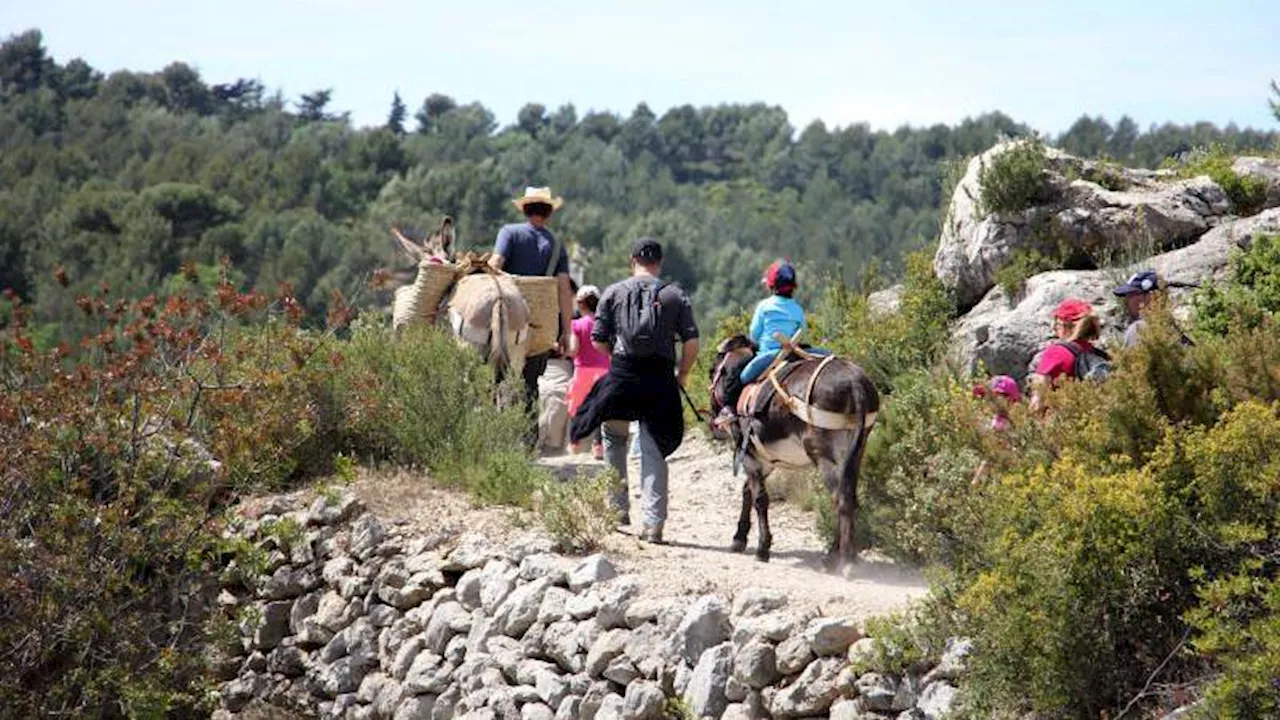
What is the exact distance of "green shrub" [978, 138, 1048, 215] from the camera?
15.0 m

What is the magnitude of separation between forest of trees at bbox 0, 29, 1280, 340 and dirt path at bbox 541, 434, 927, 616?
13.9 feet

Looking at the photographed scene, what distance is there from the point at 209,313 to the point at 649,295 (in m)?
3.77

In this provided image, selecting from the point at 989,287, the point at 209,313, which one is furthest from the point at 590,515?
the point at 989,287


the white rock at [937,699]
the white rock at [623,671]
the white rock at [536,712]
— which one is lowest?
the white rock at [536,712]

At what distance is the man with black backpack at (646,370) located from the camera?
1192 cm

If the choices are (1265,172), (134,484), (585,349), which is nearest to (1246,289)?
(1265,172)

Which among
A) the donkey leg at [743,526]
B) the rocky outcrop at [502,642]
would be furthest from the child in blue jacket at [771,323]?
the rocky outcrop at [502,642]

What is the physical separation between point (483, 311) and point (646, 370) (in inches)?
122

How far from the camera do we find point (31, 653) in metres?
11.1

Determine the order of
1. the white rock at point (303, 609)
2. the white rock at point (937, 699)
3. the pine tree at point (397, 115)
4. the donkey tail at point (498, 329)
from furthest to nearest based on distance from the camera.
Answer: the pine tree at point (397, 115), the donkey tail at point (498, 329), the white rock at point (303, 609), the white rock at point (937, 699)

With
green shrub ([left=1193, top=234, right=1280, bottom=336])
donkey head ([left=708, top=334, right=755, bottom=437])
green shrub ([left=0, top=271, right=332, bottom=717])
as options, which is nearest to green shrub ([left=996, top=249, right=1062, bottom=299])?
green shrub ([left=1193, top=234, right=1280, bottom=336])

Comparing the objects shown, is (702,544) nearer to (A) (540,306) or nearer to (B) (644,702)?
(B) (644,702)

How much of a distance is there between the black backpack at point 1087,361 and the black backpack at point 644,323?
2596mm

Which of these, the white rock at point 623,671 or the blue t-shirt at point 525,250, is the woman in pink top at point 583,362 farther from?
the white rock at point 623,671
